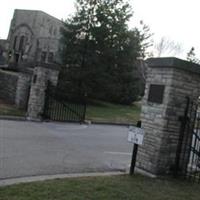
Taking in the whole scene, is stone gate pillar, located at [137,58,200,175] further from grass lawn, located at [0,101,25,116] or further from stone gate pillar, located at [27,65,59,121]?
grass lawn, located at [0,101,25,116]

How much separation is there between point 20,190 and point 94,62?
66.5ft

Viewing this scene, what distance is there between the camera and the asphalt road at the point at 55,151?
728 centimetres

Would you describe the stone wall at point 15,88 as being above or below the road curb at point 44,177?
above

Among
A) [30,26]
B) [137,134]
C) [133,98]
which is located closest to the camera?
[137,134]

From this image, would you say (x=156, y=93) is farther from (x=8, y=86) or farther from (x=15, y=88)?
(x=8, y=86)

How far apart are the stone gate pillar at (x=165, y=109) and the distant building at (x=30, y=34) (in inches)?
1908

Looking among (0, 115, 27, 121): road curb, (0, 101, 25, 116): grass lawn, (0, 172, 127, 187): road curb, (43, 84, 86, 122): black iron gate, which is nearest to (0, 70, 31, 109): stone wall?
(0, 101, 25, 116): grass lawn

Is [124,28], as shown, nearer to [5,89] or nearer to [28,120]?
[5,89]

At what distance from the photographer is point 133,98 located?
31328 mm

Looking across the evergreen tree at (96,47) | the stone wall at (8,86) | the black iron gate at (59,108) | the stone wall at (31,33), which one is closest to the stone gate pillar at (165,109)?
the black iron gate at (59,108)

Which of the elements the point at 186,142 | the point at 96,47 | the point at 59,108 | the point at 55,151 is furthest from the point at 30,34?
the point at 186,142

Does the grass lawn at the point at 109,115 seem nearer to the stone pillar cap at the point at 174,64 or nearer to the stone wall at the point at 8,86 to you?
the stone wall at the point at 8,86

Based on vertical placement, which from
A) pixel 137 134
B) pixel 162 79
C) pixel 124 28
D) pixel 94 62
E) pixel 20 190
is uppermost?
pixel 124 28

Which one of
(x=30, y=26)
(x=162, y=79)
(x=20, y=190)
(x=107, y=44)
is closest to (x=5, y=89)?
(x=107, y=44)
